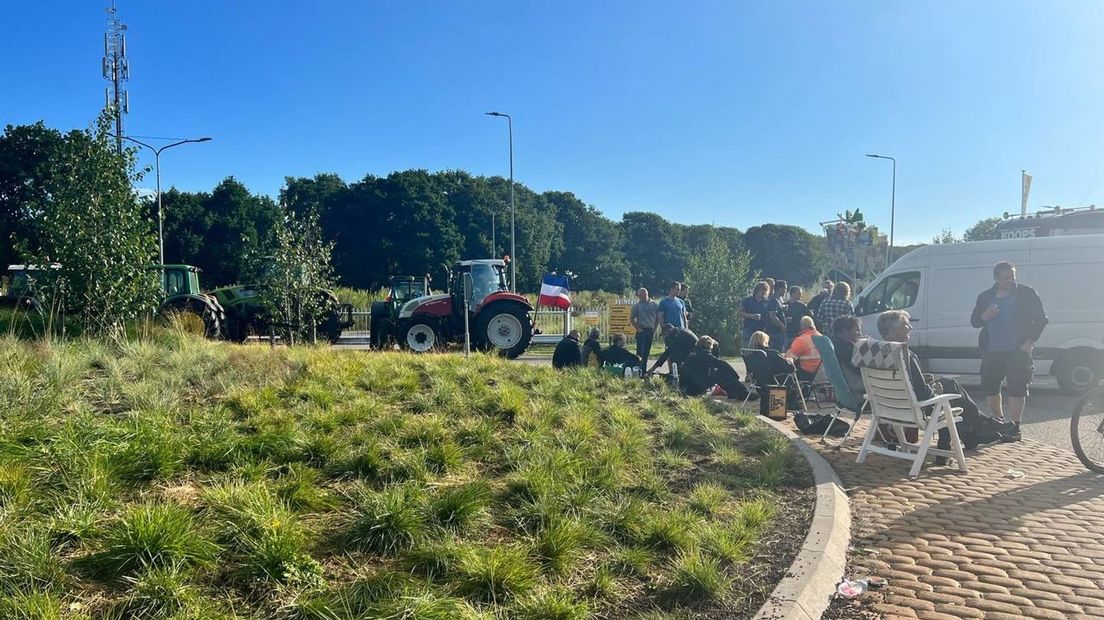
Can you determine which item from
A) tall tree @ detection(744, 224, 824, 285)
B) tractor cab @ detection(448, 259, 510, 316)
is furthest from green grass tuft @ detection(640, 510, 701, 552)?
tall tree @ detection(744, 224, 824, 285)

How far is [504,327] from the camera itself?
14945 millimetres

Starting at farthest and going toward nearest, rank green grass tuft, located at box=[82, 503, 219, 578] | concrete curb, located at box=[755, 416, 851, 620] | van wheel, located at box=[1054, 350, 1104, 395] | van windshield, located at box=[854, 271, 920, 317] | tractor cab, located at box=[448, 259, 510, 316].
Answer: tractor cab, located at box=[448, 259, 510, 316]
van windshield, located at box=[854, 271, 920, 317]
van wheel, located at box=[1054, 350, 1104, 395]
concrete curb, located at box=[755, 416, 851, 620]
green grass tuft, located at box=[82, 503, 219, 578]

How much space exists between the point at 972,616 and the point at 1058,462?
3.73 metres

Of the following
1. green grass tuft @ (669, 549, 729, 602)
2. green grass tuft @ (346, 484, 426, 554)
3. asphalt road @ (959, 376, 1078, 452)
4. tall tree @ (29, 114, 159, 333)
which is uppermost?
tall tree @ (29, 114, 159, 333)

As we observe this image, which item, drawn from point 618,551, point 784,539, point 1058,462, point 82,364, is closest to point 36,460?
point 82,364

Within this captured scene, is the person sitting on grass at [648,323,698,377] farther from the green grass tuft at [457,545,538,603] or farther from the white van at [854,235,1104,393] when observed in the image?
the green grass tuft at [457,545,538,603]

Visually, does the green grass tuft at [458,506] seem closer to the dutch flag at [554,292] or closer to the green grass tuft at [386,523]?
the green grass tuft at [386,523]

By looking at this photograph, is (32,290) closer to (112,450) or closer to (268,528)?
(112,450)

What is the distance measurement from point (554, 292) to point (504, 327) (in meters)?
4.89

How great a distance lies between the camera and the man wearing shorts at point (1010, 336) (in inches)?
282

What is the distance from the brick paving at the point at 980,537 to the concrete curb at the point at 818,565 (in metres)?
0.11

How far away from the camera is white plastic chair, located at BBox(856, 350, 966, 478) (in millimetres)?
5742

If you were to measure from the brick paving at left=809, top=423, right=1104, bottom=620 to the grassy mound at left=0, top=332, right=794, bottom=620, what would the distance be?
69cm

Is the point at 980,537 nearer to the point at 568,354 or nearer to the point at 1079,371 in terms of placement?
the point at 568,354
